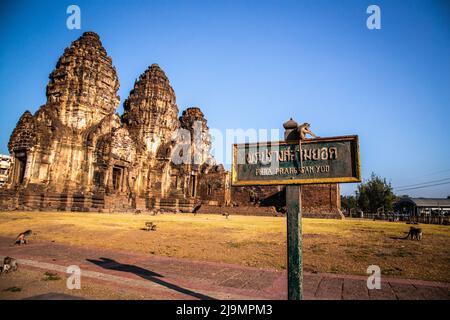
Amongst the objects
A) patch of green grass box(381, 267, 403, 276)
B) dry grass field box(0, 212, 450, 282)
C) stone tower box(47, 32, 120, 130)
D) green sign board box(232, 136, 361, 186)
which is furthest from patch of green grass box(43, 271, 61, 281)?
stone tower box(47, 32, 120, 130)

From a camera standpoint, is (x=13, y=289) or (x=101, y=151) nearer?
(x=13, y=289)

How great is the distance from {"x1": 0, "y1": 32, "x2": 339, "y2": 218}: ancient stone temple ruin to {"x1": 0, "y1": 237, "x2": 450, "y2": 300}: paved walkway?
729 inches

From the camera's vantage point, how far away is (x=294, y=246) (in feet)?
11.8

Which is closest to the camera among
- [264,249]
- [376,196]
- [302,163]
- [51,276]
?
[302,163]

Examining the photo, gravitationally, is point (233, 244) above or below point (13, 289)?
below

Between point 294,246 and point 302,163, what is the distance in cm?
123

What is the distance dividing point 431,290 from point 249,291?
3386 mm

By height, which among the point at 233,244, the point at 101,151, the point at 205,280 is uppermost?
the point at 101,151

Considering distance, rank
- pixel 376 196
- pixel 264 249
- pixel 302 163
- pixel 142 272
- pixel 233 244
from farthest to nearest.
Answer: pixel 376 196 → pixel 233 244 → pixel 264 249 → pixel 142 272 → pixel 302 163

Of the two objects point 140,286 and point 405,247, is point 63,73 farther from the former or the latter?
point 405,247

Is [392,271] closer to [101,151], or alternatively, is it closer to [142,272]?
[142,272]

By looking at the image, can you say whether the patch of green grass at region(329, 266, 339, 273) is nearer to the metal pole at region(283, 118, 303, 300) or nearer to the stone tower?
the metal pole at region(283, 118, 303, 300)

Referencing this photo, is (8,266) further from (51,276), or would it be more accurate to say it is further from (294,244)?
(294,244)

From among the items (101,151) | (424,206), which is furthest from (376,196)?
(101,151)
